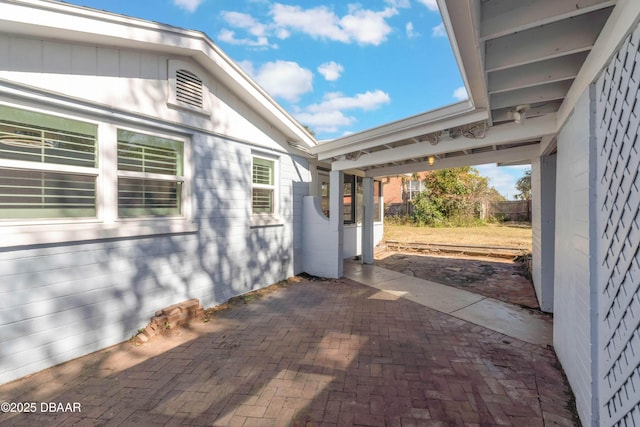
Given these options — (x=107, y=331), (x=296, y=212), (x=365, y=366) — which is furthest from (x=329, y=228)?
(x=107, y=331)

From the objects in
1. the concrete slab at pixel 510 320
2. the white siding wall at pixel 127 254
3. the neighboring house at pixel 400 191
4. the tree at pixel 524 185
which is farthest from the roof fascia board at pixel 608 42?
the tree at pixel 524 185

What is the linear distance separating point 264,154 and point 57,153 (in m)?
3.30

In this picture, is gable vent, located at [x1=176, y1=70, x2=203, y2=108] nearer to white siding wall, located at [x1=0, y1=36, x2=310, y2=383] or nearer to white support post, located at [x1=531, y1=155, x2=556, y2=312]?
white siding wall, located at [x1=0, y1=36, x2=310, y2=383]

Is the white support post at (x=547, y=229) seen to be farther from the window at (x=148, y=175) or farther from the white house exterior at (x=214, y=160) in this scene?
the window at (x=148, y=175)

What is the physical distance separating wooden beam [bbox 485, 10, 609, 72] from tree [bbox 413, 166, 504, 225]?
→ 1620 centimetres

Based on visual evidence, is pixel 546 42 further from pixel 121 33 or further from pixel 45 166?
pixel 45 166

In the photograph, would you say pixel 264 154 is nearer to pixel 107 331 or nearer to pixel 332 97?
pixel 107 331

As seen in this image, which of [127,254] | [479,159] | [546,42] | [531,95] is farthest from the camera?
[479,159]

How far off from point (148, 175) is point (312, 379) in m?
3.42

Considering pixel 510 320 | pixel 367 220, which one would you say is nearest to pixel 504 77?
pixel 510 320

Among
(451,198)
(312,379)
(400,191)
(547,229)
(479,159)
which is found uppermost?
(400,191)

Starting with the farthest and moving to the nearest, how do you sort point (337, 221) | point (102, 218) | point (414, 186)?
point (414, 186) < point (337, 221) < point (102, 218)

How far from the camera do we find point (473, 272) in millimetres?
7219

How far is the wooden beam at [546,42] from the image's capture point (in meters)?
2.05
